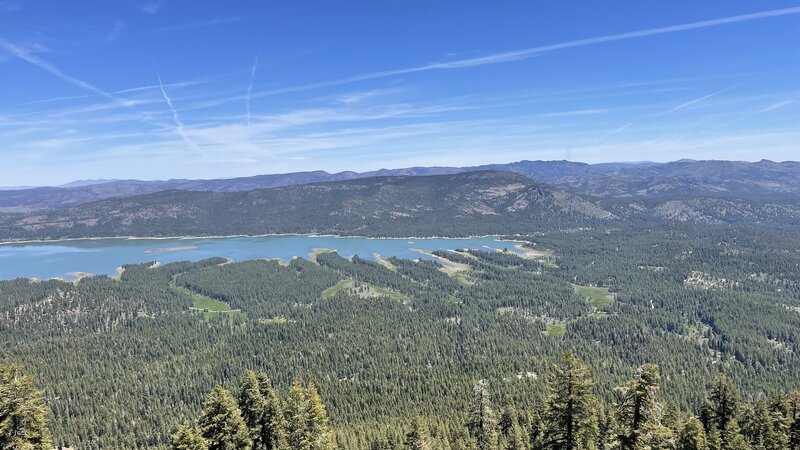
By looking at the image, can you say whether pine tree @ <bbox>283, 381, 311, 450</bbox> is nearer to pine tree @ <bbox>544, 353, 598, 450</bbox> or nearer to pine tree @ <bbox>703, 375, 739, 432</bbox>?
pine tree @ <bbox>544, 353, 598, 450</bbox>

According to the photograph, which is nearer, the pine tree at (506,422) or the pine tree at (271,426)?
the pine tree at (271,426)

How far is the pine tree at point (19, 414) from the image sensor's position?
123 feet

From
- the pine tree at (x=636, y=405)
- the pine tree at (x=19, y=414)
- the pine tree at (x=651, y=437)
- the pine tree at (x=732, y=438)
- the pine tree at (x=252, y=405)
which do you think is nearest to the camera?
the pine tree at (x=651, y=437)

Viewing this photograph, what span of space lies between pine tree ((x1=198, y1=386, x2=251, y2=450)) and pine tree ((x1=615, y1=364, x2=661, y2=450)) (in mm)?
29773

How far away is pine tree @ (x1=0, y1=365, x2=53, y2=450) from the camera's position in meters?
37.6

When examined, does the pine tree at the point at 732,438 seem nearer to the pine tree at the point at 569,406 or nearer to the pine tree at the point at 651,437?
the pine tree at the point at 569,406

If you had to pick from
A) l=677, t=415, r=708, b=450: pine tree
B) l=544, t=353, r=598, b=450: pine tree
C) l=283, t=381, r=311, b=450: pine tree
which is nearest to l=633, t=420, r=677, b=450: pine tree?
l=544, t=353, r=598, b=450: pine tree

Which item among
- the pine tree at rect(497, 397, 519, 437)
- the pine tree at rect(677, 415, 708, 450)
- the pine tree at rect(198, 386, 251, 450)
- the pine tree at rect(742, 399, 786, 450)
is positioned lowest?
the pine tree at rect(497, 397, 519, 437)

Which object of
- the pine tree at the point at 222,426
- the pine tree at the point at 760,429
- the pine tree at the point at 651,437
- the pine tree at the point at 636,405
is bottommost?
the pine tree at the point at 760,429

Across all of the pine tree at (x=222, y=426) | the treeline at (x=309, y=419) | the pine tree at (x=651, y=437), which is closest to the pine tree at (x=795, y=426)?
the treeline at (x=309, y=419)

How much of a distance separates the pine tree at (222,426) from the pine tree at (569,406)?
25127mm

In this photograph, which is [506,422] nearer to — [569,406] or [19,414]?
[569,406]

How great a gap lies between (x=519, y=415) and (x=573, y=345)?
285 ft

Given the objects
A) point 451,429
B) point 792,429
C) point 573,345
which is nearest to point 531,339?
point 573,345
